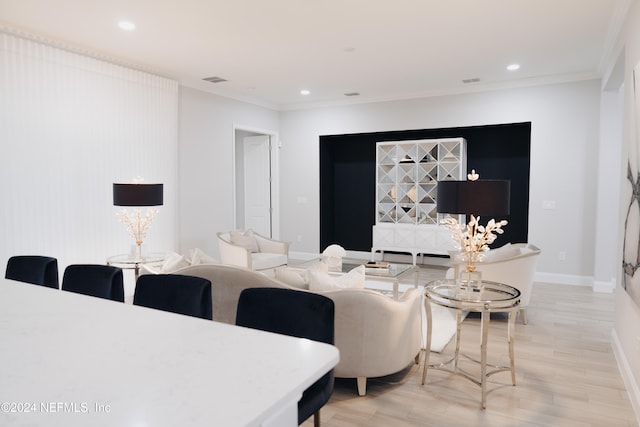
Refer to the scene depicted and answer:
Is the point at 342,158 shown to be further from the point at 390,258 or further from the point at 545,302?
the point at 545,302

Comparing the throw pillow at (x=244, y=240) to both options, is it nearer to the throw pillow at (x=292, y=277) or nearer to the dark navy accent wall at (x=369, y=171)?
the dark navy accent wall at (x=369, y=171)

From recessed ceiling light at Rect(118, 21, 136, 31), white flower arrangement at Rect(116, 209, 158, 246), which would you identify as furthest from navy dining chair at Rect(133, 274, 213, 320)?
recessed ceiling light at Rect(118, 21, 136, 31)

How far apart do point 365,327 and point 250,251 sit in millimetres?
3264

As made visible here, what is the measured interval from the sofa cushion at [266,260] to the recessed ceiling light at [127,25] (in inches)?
117

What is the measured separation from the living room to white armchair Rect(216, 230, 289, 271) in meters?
0.67

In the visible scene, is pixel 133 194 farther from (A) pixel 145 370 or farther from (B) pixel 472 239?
(A) pixel 145 370

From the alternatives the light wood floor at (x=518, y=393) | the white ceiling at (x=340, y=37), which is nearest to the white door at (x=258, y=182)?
the white ceiling at (x=340, y=37)

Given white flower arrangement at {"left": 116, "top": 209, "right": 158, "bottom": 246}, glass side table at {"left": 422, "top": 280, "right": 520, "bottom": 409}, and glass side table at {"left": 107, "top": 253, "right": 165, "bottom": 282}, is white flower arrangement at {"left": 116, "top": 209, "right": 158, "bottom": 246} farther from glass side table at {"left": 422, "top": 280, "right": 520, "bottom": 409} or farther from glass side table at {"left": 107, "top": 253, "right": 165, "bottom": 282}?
glass side table at {"left": 422, "top": 280, "right": 520, "bottom": 409}

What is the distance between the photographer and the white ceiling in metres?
3.72

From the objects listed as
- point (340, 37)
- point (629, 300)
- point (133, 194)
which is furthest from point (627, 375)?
point (133, 194)

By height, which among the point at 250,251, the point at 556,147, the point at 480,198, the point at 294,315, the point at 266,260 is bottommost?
the point at 266,260

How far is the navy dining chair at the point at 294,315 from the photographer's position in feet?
5.70

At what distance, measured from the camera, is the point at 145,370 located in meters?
1.15

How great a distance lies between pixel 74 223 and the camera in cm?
482
